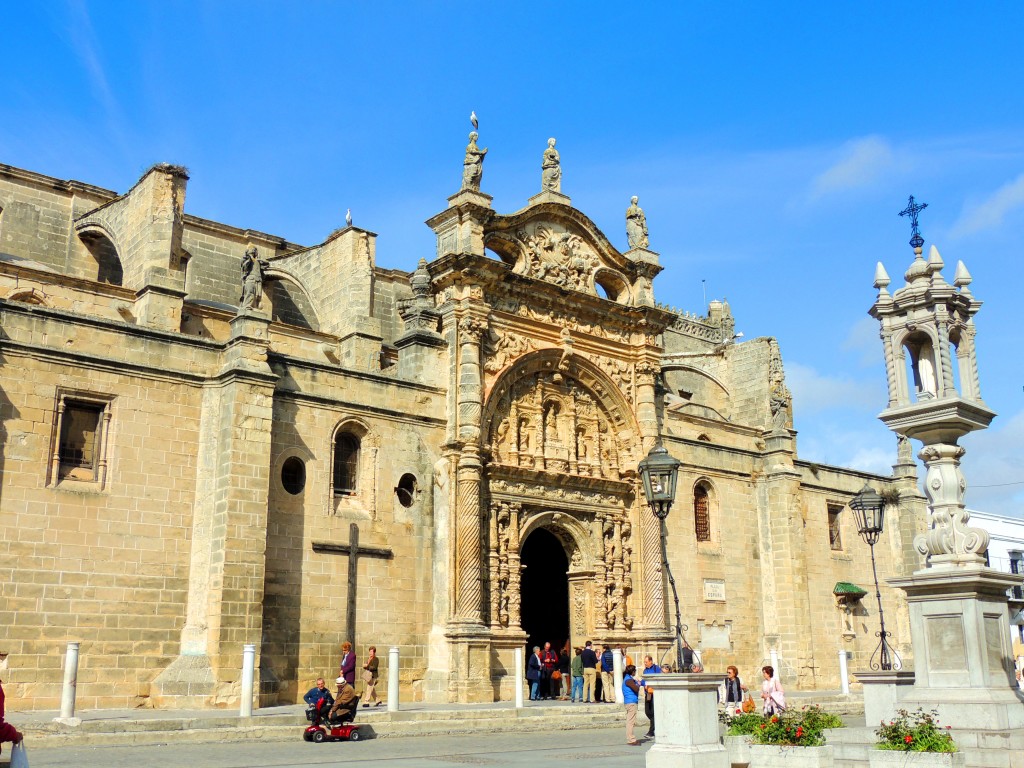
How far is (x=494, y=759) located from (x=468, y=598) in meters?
8.43

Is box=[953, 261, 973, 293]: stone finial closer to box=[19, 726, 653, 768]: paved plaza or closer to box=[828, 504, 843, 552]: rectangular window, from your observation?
box=[19, 726, 653, 768]: paved plaza

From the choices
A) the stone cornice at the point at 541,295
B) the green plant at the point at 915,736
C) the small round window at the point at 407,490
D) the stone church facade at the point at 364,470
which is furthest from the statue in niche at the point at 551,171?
the green plant at the point at 915,736

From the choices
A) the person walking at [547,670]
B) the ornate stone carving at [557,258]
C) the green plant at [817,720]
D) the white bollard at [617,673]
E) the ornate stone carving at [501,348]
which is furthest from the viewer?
the ornate stone carving at [557,258]

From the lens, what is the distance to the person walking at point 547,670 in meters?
24.3

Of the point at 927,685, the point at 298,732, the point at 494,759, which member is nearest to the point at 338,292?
the point at 298,732

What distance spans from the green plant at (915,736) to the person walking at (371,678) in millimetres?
11336

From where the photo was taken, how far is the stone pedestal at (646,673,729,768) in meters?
11.5

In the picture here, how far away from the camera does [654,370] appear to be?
91.6 ft

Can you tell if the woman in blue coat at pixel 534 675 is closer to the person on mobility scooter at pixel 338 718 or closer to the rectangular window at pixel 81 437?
the person on mobility scooter at pixel 338 718

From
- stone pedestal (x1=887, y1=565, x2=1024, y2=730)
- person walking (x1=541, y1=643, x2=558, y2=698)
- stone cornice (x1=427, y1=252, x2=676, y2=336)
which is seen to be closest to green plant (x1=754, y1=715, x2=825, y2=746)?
stone pedestal (x1=887, y1=565, x2=1024, y2=730)

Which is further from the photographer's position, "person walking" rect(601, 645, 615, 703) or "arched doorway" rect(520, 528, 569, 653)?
"arched doorway" rect(520, 528, 569, 653)

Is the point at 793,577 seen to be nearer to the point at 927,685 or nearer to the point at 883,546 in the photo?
the point at 883,546

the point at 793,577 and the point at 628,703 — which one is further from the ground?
the point at 793,577

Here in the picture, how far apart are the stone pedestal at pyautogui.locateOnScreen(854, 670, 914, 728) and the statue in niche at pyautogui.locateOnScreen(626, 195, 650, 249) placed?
657 inches
